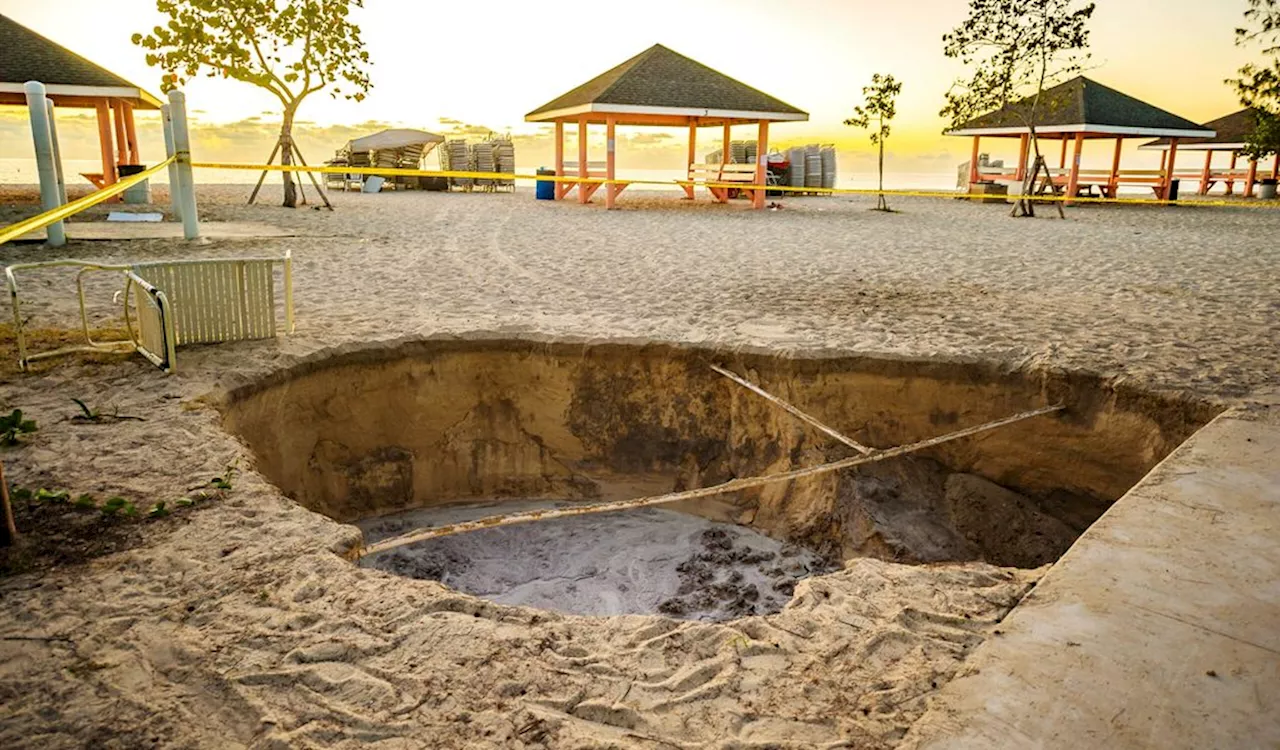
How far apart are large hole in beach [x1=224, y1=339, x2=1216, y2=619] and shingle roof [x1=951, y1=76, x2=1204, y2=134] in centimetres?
2172

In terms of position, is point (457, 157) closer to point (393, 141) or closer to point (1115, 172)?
point (393, 141)

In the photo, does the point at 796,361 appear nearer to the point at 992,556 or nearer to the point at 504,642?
the point at 992,556

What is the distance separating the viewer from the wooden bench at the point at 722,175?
2405cm

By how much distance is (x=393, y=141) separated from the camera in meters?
31.4

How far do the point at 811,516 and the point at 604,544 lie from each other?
5.43 feet

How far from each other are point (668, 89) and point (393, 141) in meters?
13.3

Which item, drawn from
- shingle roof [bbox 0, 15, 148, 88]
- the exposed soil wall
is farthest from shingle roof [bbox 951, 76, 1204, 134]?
shingle roof [bbox 0, 15, 148, 88]

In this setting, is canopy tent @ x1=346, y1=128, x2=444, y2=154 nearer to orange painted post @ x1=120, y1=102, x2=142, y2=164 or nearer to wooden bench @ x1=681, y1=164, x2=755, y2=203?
Result: orange painted post @ x1=120, y1=102, x2=142, y2=164

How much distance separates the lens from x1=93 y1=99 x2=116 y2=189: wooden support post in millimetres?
20797

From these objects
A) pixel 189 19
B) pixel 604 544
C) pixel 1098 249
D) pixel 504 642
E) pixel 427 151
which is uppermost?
pixel 189 19

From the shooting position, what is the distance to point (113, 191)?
669cm

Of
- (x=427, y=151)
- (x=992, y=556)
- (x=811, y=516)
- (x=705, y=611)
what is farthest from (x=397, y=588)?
(x=427, y=151)

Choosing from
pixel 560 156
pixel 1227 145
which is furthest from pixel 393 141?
pixel 1227 145

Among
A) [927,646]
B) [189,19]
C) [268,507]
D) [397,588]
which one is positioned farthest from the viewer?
[189,19]
